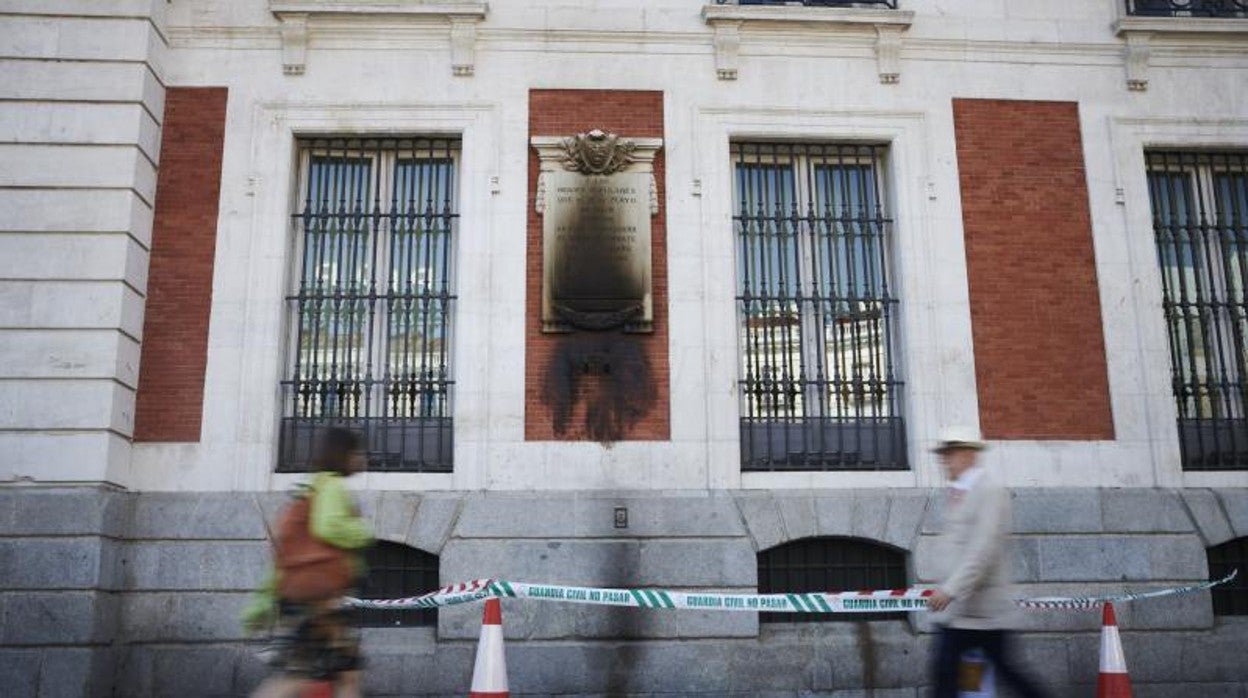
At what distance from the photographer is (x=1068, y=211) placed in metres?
10.9

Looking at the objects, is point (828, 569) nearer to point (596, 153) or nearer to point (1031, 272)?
point (1031, 272)

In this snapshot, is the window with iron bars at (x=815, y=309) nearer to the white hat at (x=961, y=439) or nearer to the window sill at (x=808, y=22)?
the window sill at (x=808, y=22)

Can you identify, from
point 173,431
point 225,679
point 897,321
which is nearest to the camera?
point 225,679

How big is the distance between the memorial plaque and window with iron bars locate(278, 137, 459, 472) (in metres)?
1.09

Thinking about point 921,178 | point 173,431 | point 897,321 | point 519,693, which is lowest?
point 519,693

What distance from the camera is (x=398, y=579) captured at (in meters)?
9.81

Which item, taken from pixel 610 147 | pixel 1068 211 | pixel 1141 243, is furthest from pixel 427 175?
pixel 1141 243

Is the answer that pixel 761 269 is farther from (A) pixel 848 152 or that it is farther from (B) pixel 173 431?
(B) pixel 173 431

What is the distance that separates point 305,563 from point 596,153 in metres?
6.04

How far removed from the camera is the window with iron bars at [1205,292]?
10.8 metres

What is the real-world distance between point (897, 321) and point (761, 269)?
1.52 meters

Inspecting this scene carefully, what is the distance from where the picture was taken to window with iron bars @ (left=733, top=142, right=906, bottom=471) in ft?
34.4

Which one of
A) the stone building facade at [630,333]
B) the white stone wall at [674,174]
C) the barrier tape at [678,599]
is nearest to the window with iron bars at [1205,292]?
the stone building facade at [630,333]

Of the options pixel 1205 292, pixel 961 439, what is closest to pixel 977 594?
pixel 961 439
